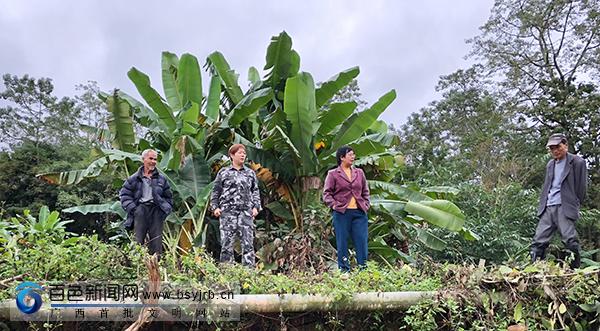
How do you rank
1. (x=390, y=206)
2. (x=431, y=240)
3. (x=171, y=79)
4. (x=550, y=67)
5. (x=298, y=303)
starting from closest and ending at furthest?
(x=298, y=303) < (x=390, y=206) < (x=431, y=240) < (x=171, y=79) < (x=550, y=67)

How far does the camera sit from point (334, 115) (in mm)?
6660

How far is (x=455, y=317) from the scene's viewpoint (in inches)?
140

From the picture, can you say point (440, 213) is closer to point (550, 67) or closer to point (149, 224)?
point (149, 224)

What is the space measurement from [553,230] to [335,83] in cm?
317

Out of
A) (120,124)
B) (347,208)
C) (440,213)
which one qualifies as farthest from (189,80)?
(440,213)

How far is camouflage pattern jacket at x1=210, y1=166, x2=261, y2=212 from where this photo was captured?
5035 millimetres

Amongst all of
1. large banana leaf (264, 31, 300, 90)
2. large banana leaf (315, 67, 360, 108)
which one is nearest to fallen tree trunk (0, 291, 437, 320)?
large banana leaf (315, 67, 360, 108)

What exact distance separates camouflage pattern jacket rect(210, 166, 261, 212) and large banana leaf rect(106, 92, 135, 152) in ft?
7.89

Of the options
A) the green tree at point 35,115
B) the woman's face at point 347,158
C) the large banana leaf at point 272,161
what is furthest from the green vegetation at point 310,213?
the green tree at point 35,115

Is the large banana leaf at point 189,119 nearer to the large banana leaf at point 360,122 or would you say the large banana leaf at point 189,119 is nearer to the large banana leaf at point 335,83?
the large banana leaf at point 335,83

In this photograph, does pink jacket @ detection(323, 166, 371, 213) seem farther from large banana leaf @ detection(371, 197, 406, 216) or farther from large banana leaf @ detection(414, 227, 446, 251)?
large banana leaf @ detection(414, 227, 446, 251)

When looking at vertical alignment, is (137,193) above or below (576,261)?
above

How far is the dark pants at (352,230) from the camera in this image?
4.86m

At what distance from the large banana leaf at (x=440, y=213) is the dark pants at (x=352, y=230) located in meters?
1.68
